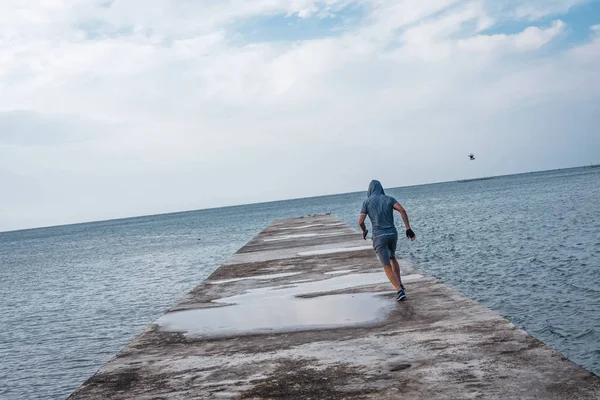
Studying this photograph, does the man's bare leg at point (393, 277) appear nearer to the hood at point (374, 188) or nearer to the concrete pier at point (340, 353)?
the concrete pier at point (340, 353)

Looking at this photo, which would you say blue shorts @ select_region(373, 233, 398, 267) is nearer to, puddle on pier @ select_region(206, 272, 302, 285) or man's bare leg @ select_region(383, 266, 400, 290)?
man's bare leg @ select_region(383, 266, 400, 290)

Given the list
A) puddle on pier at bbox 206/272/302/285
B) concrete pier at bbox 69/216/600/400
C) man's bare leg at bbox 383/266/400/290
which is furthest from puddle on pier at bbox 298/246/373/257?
man's bare leg at bbox 383/266/400/290

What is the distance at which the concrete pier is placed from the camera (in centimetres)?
473

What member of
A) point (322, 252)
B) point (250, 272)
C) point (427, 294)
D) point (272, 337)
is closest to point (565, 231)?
point (322, 252)

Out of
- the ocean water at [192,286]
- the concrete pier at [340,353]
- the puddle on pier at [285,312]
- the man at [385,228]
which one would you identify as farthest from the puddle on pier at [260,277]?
the man at [385,228]

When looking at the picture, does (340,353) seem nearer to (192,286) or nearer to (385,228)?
(385,228)

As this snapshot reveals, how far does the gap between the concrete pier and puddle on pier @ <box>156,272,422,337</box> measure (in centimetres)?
2

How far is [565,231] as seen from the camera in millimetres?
30031

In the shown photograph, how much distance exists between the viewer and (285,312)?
27.4ft

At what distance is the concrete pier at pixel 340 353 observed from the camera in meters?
4.73

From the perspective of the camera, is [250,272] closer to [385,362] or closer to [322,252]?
[322,252]

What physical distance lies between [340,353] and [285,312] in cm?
250

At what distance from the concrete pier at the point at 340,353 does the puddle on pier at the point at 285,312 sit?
2cm

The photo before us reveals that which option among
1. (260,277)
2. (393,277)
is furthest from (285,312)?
(260,277)
